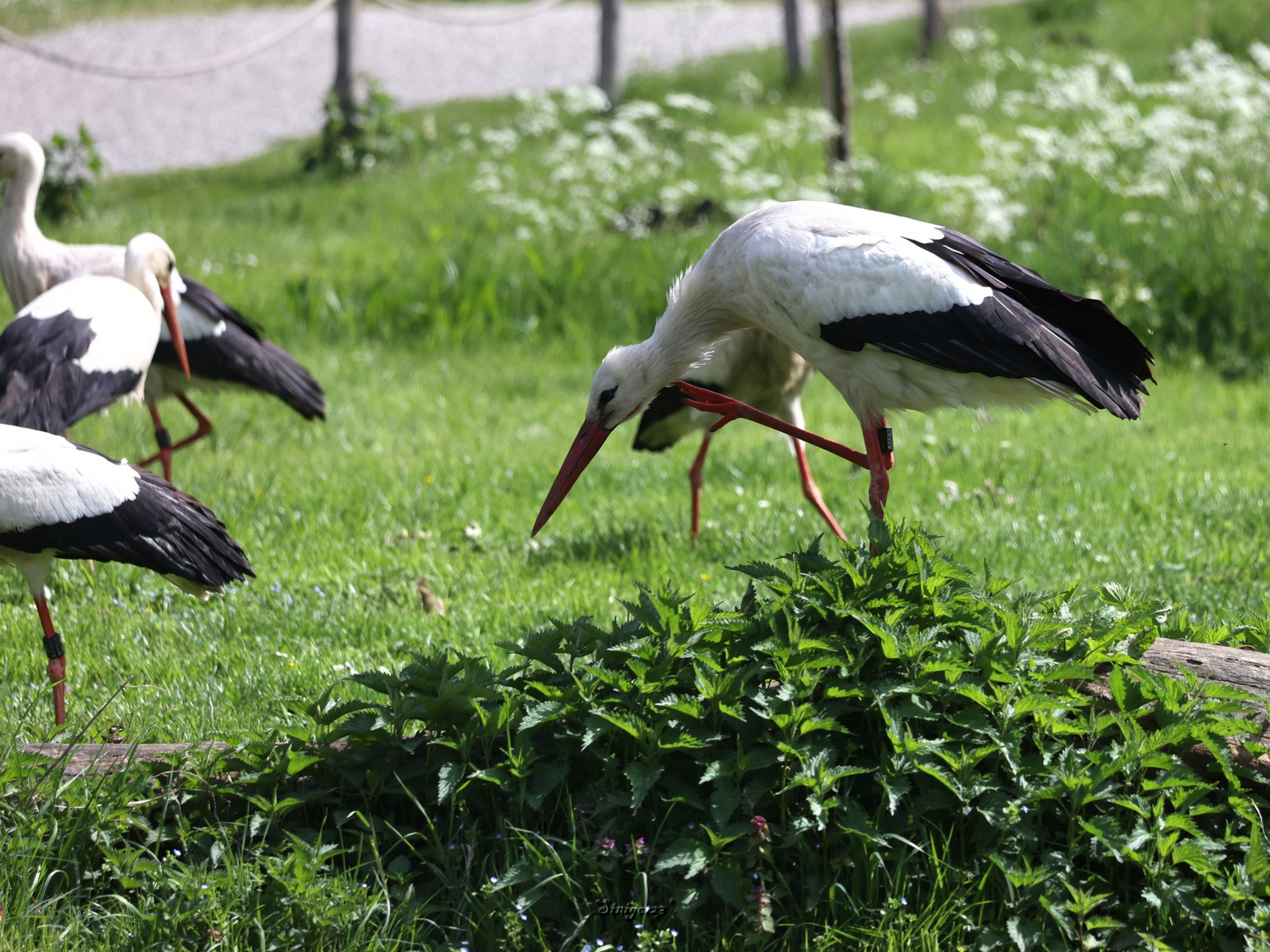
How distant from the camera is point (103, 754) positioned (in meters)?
2.92

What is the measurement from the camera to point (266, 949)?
8.24ft

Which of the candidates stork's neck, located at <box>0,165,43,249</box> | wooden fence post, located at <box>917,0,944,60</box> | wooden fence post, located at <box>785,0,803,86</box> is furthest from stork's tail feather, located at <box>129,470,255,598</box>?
wooden fence post, located at <box>917,0,944,60</box>

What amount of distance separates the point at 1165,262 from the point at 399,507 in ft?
17.6

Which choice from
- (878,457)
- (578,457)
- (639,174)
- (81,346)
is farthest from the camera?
(639,174)

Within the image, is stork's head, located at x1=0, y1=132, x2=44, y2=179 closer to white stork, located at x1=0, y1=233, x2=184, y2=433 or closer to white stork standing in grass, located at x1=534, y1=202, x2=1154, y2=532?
white stork, located at x1=0, y1=233, x2=184, y2=433

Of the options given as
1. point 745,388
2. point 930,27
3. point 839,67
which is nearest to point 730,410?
point 745,388

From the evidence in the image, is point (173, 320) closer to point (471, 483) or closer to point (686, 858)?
point (471, 483)

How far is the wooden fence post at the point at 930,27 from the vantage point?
1614 centimetres

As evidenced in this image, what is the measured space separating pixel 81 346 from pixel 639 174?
21.4 ft

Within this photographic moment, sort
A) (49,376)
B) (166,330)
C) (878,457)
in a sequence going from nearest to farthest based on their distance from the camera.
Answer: (878,457), (49,376), (166,330)

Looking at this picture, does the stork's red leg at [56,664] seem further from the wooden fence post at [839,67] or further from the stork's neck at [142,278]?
the wooden fence post at [839,67]

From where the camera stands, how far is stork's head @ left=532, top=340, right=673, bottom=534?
4.02 metres

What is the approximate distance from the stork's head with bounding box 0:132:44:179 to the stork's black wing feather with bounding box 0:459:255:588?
318cm

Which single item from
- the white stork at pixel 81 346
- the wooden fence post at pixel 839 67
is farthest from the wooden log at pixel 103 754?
the wooden fence post at pixel 839 67
